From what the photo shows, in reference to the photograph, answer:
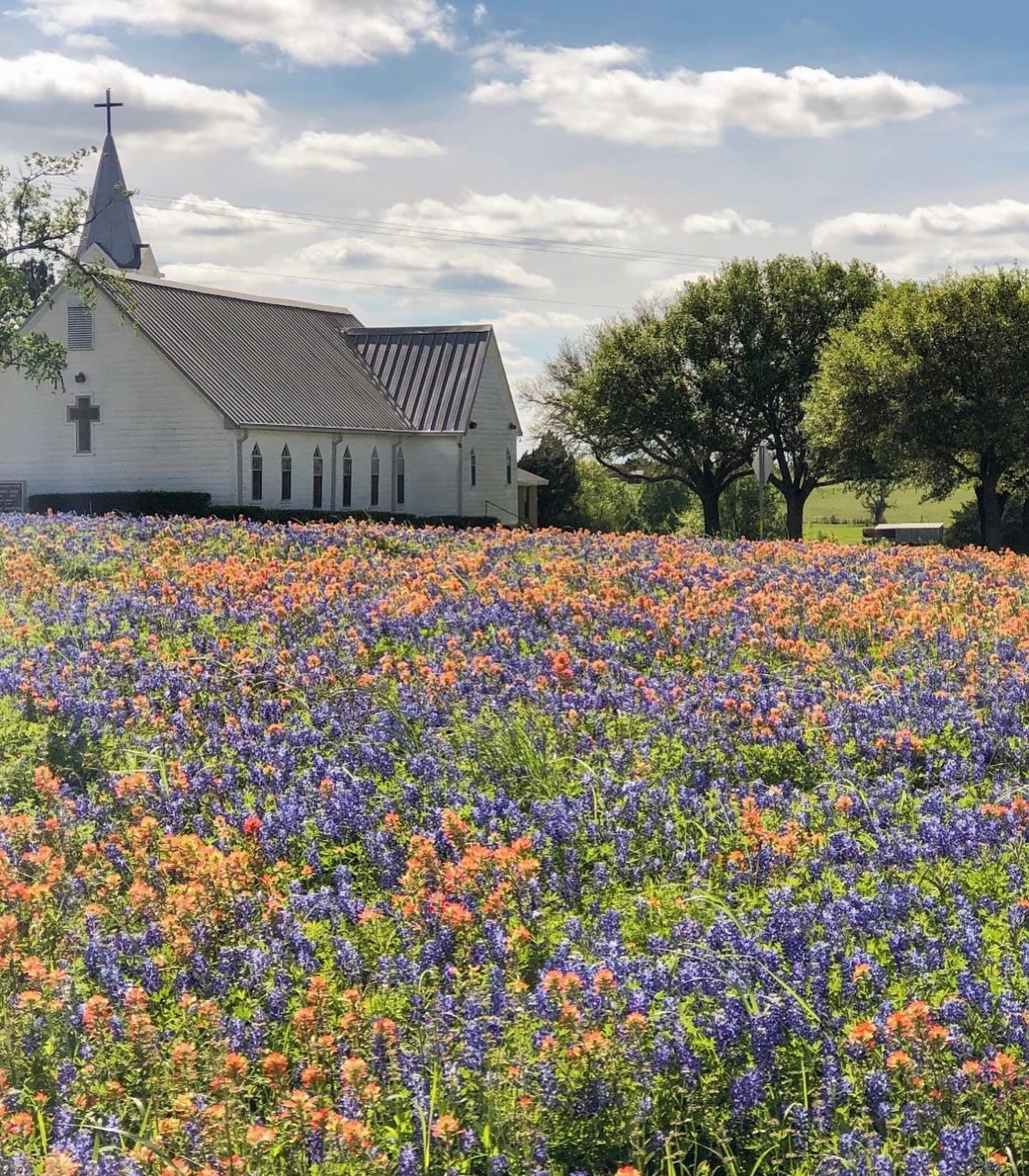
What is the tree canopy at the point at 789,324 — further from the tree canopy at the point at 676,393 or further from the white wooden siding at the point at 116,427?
the white wooden siding at the point at 116,427

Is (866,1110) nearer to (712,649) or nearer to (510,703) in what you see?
(510,703)

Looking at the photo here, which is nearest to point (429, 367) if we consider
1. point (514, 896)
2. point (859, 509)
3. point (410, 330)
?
point (410, 330)

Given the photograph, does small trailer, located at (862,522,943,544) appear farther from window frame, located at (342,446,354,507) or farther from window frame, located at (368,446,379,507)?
window frame, located at (342,446,354,507)

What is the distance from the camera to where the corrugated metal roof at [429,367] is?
5416cm

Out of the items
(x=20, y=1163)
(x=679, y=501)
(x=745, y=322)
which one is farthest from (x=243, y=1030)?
(x=679, y=501)

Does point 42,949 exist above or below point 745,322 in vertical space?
below

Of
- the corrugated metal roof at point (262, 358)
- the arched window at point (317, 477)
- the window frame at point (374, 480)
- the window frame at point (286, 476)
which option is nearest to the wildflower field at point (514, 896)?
the corrugated metal roof at point (262, 358)

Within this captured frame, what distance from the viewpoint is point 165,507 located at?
145ft

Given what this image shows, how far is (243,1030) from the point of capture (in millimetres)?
4543

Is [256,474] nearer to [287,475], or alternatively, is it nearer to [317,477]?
[287,475]

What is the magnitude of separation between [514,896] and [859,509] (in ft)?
386

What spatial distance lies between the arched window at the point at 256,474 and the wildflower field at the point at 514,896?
36746 millimetres

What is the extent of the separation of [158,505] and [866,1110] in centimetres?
4225

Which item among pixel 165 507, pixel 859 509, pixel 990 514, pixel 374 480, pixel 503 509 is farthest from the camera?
pixel 859 509
